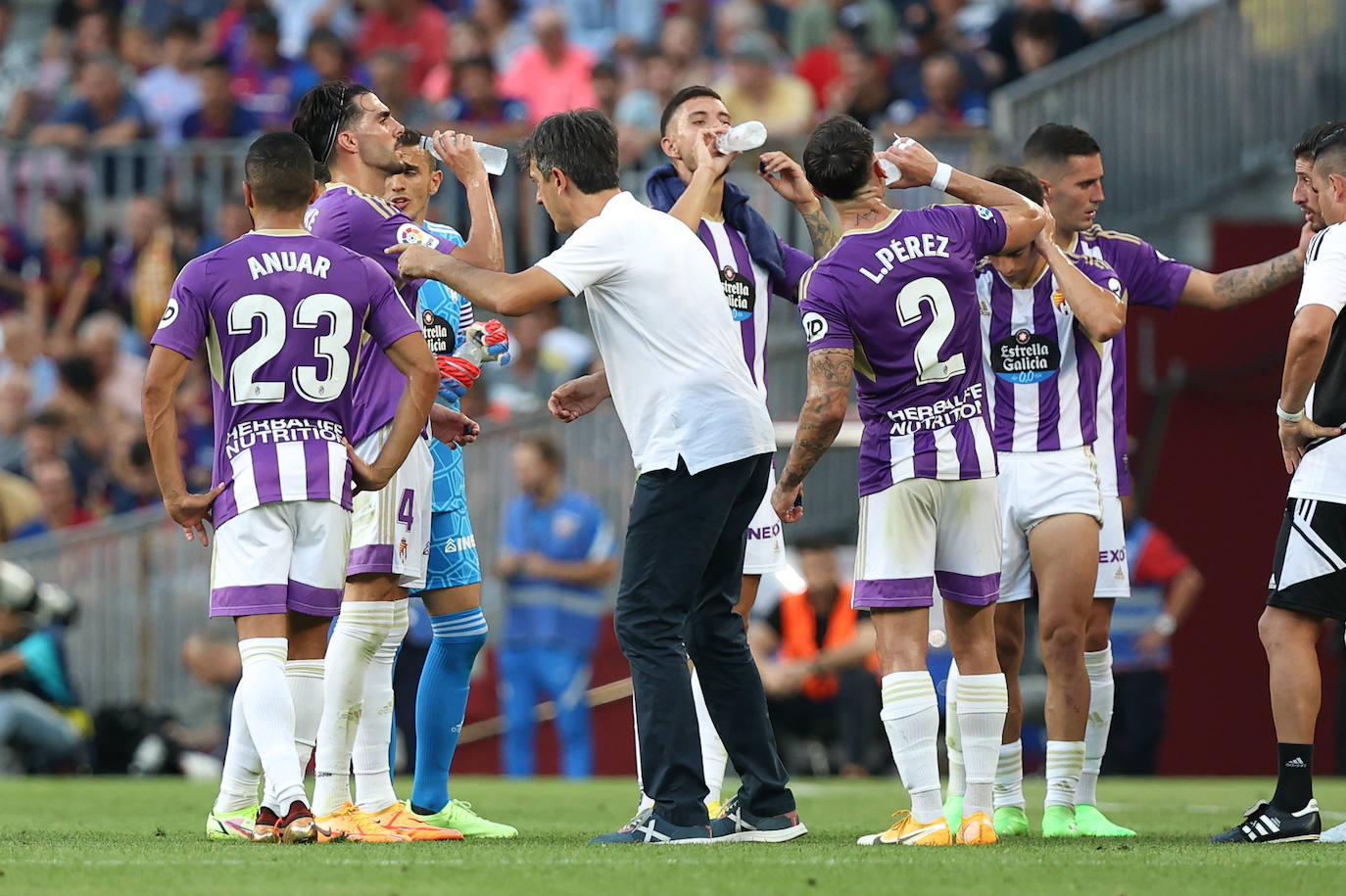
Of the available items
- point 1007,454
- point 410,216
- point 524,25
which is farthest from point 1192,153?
point 410,216

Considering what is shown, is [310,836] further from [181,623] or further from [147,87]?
[147,87]

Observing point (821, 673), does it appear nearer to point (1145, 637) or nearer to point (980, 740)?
point (1145, 637)

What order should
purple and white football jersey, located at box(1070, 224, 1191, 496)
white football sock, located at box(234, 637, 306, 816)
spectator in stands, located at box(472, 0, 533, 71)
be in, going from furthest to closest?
spectator in stands, located at box(472, 0, 533, 71)
purple and white football jersey, located at box(1070, 224, 1191, 496)
white football sock, located at box(234, 637, 306, 816)

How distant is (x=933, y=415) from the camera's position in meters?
6.86

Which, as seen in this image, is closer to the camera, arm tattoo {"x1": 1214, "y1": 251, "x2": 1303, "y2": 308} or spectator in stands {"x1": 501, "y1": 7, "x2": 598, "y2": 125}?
arm tattoo {"x1": 1214, "y1": 251, "x2": 1303, "y2": 308}

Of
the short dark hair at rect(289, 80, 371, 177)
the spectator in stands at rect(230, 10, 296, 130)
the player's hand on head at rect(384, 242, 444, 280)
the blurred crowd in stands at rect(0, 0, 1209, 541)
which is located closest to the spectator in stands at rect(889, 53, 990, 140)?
the blurred crowd in stands at rect(0, 0, 1209, 541)

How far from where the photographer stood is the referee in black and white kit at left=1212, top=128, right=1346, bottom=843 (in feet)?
22.7

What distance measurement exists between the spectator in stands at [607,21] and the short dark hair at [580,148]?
480 inches

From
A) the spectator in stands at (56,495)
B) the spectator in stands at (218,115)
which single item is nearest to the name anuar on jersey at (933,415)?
the spectator in stands at (56,495)

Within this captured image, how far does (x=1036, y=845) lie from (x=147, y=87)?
1359cm

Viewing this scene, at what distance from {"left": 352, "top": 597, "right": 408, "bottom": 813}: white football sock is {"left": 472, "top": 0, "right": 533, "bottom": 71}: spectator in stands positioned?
11.6 meters

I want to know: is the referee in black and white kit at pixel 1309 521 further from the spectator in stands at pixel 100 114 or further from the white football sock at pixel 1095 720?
the spectator in stands at pixel 100 114

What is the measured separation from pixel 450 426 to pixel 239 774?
1.50m

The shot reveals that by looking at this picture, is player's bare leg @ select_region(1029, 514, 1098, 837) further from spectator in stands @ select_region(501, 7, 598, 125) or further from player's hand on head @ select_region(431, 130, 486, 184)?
spectator in stands @ select_region(501, 7, 598, 125)
